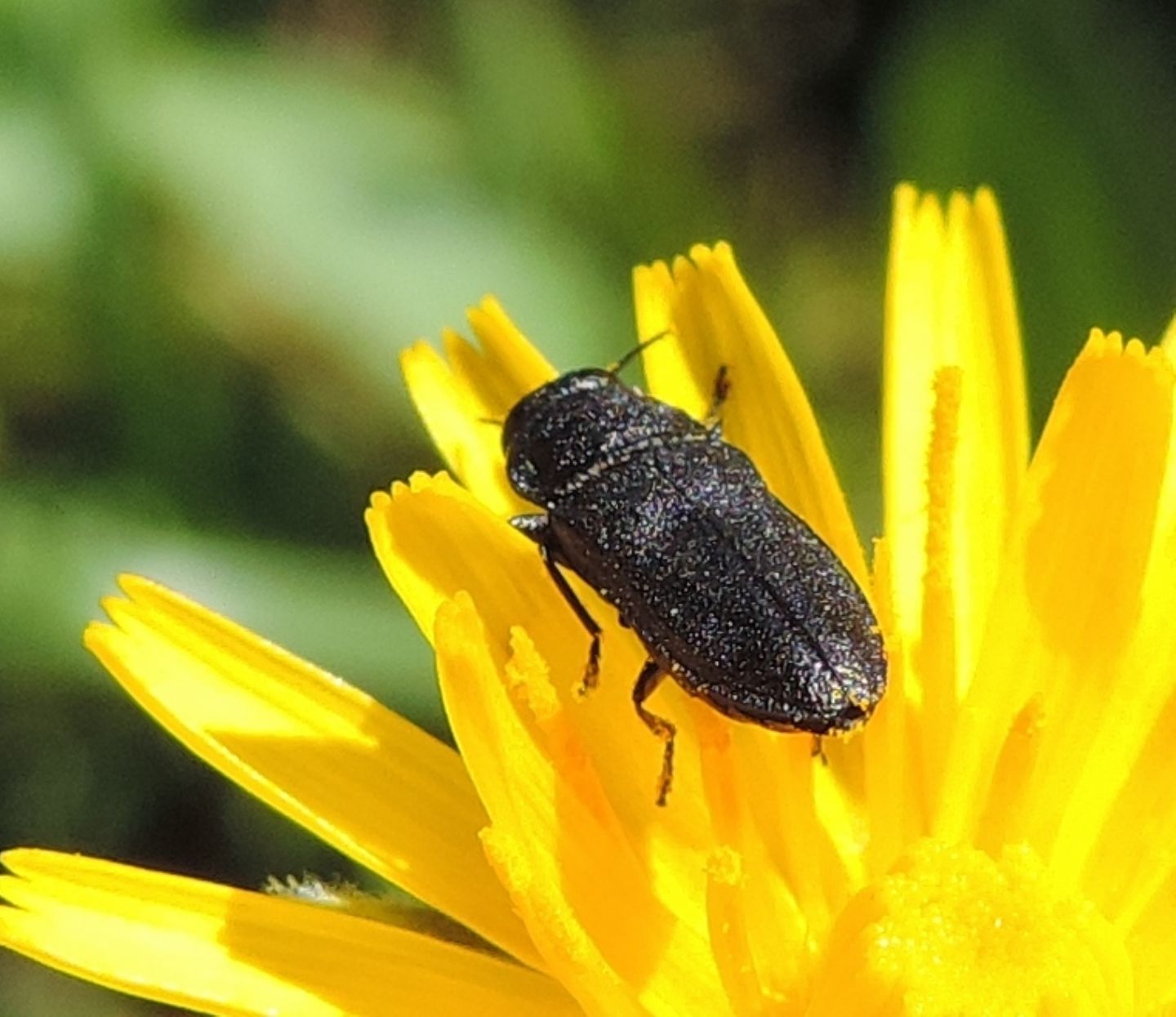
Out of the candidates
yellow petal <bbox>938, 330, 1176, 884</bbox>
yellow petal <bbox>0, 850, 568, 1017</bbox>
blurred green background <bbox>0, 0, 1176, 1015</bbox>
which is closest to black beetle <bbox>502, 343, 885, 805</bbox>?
yellow petal <bbox>938, 330, 1176, 884</bbox>

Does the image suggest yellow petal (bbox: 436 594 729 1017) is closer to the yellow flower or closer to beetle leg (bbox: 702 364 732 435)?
the yellow flower

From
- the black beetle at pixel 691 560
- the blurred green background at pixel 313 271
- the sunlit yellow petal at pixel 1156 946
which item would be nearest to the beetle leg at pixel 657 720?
the black beetle at pixel 691 560

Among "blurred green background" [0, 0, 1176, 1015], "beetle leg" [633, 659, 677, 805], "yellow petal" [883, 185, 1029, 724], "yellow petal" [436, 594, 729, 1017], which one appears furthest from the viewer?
"blurred green background" [0, 0, 1176, 1015]

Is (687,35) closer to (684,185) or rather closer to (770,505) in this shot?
(684,185)

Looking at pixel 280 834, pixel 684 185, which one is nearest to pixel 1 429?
pixel 280 834

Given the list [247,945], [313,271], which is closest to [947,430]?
[247,945]

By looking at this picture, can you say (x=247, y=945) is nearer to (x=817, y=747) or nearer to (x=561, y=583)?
(x=561, y=583)
